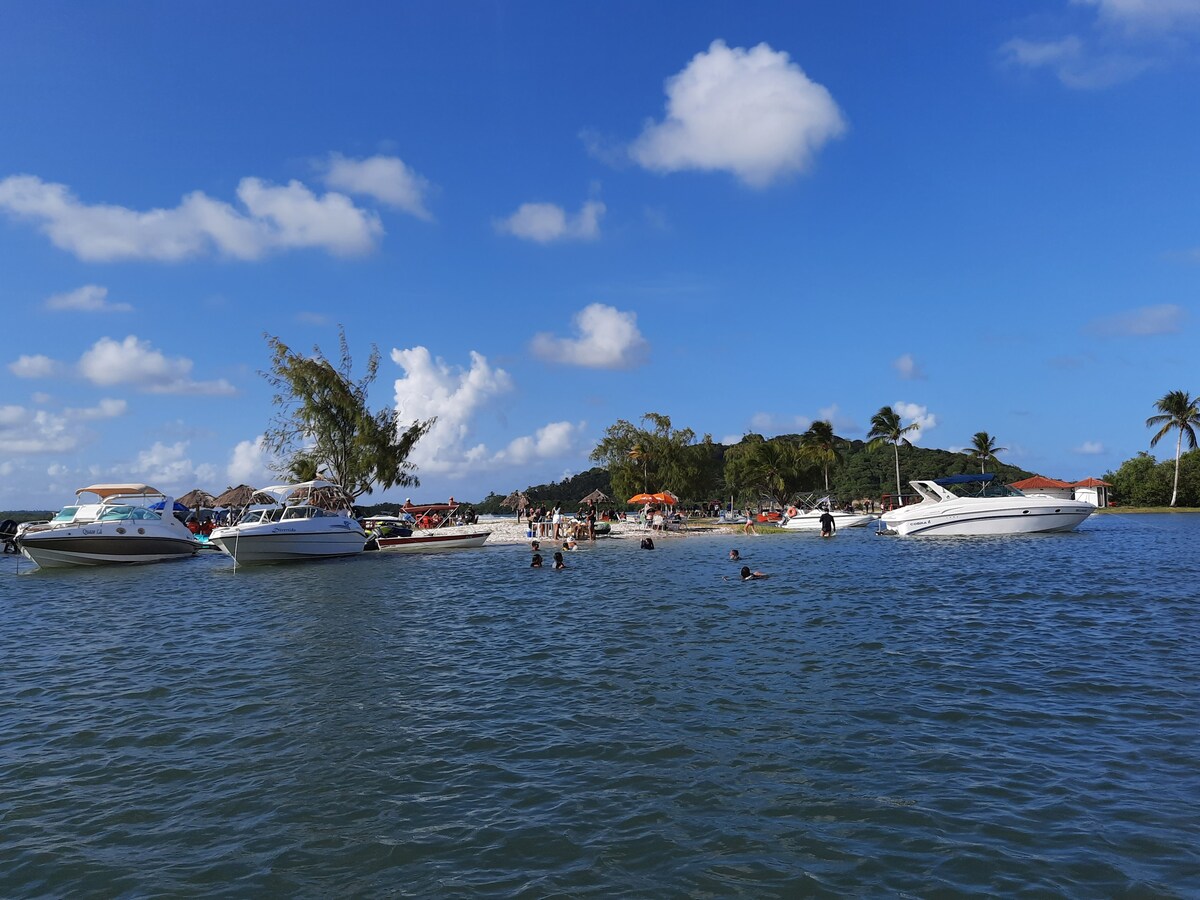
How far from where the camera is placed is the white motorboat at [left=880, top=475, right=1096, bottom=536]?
1729 inches

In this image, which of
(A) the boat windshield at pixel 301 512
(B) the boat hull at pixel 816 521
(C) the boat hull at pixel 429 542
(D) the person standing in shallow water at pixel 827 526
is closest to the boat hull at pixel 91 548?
(A) the boat windshield at pixel 301 512

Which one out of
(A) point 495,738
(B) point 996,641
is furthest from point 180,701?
(B) point 996,641

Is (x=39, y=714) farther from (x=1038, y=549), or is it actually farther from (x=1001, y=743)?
(x=1038, y=549)

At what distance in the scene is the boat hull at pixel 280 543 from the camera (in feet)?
117

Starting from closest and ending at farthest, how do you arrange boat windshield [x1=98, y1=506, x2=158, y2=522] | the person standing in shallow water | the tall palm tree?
boat windshield [x1=98, y1=506, x2=158, y2=522], the person standing in shallow water, the tall palm tree

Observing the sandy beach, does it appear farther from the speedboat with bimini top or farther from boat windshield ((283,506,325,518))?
boat windshield ((283,506,325,518))

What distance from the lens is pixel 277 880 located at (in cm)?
626

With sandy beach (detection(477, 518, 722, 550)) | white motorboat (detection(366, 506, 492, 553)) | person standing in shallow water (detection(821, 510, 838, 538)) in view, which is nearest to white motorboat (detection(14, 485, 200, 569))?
white motorboat (detection(366, 506, 492, 553))

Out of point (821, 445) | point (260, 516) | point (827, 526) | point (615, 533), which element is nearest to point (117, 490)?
point (260, 516)

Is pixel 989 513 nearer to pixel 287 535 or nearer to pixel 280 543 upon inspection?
pixel 287 535

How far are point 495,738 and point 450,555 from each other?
3612cm

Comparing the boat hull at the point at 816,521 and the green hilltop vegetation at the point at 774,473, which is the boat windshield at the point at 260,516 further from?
the green hilltop vegetation at the point at 774,473

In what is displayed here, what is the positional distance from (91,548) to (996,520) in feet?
160

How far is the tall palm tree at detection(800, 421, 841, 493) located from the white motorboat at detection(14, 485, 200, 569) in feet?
199
